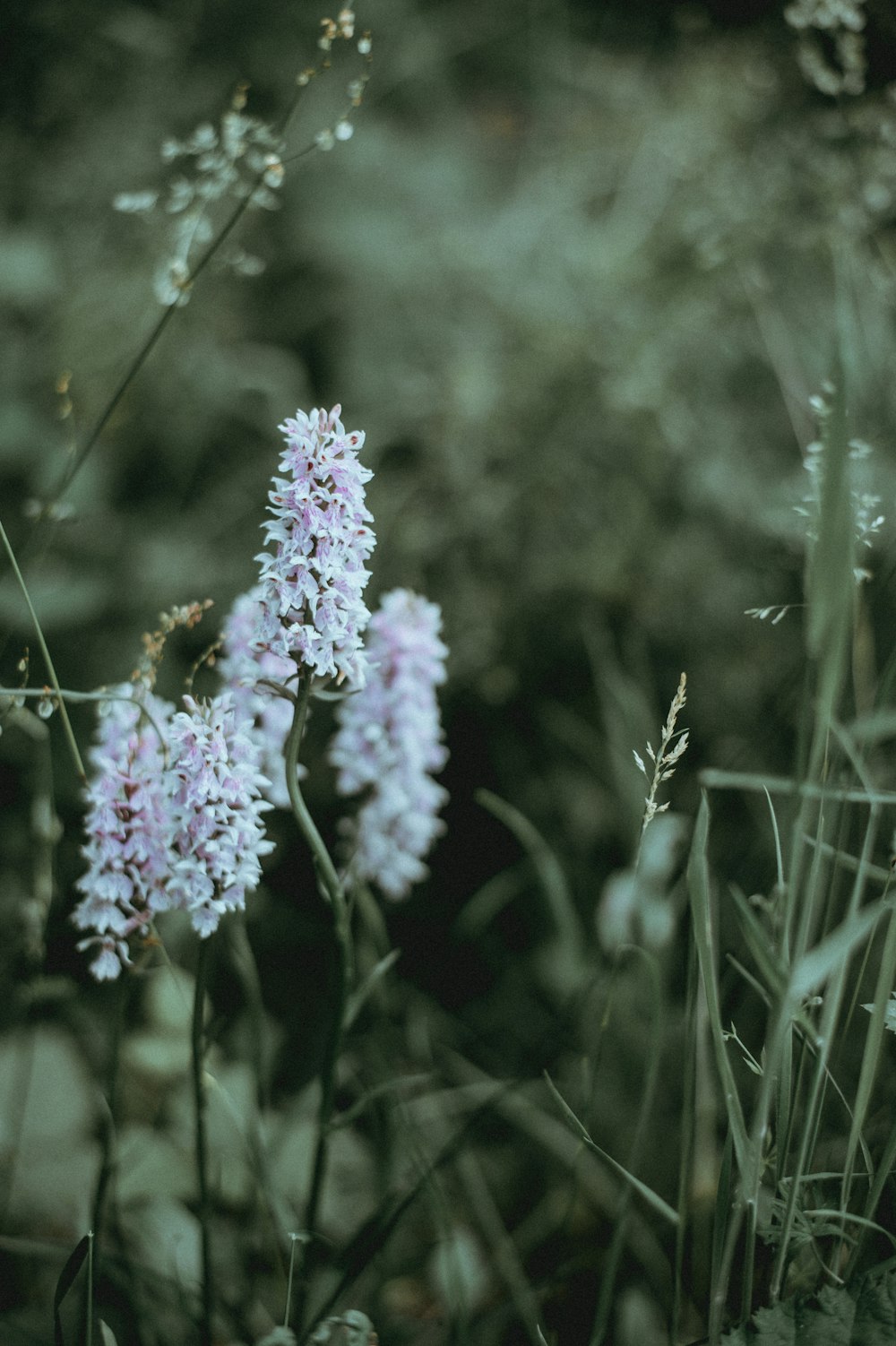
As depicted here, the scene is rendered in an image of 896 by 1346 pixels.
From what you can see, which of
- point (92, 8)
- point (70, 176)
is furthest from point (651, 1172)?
point (92, 8)

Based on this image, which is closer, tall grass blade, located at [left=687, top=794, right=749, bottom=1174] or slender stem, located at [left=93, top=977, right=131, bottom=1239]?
tall grass blade, located at [left=687, top=794, right=749, bottom=1174]

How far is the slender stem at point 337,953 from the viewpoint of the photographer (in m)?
1.07

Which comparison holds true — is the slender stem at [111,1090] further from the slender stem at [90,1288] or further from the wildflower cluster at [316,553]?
the wildflower cluster at [316,553]

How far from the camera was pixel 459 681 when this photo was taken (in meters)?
2.57

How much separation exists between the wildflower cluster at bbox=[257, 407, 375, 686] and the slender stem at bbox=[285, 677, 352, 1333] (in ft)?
0.22

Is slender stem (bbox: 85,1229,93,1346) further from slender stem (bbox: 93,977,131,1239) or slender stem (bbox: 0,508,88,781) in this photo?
slender stem (bbox: 0,508,88,781)

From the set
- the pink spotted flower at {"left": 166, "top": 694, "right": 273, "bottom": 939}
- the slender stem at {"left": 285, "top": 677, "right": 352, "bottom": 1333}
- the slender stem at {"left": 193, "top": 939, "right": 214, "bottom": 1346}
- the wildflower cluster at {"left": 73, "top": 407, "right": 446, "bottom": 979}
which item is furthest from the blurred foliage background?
the pink spotted flower at {"left": 166, "top": 694, "right": 273, "bottom": 939}

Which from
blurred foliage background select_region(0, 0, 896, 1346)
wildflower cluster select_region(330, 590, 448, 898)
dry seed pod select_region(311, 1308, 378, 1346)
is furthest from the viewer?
blurred foliage background select_region(0, 0, 896, 1346)

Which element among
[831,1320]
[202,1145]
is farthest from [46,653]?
[831,1320]

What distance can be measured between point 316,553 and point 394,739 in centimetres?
52

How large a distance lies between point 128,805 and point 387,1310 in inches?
46.7

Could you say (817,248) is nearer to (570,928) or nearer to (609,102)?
(609,102)

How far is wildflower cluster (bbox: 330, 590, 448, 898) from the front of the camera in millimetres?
1459

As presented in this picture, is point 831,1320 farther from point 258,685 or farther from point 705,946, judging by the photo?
point 258,685
